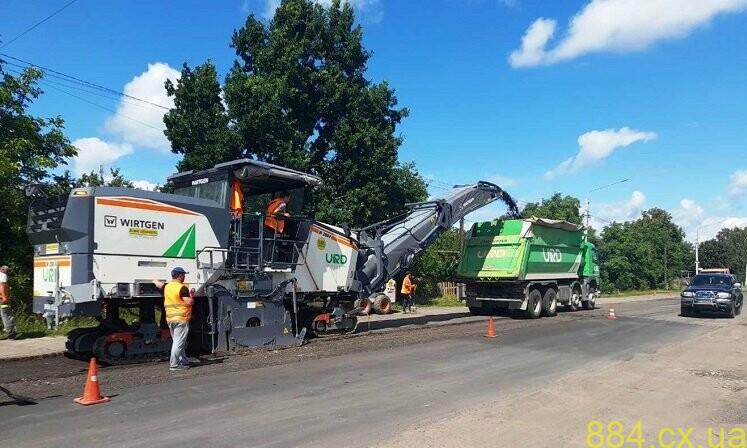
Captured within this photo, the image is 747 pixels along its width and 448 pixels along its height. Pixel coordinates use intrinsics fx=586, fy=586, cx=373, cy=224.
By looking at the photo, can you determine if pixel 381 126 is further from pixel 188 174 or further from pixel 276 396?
pixel 276 396

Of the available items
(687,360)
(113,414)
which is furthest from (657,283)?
(113,414)

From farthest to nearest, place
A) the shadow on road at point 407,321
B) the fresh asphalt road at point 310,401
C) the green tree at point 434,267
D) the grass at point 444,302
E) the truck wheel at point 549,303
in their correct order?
the green tree at point 434,267 < the grass at point 444,302 < the truck wheel at point 549,303 < the shadow on road at point 407,321 < the fresh asphalt road at point 310,401

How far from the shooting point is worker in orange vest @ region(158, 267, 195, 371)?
9.56 m

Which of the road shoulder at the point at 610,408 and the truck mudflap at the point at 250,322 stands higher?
the truck mudflap at the point at 250,322

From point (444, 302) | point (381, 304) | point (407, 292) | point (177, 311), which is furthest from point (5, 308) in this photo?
point (444, 302)

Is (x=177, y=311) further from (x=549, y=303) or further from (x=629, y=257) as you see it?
(x=629, y=257)

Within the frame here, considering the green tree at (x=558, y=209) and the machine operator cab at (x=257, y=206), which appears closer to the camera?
the machine operator cab at (x=257, y=206)

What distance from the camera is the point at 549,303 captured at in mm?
20578

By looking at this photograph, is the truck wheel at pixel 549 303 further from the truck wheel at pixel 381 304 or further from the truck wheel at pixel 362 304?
the truck wheel at pixel 362 304

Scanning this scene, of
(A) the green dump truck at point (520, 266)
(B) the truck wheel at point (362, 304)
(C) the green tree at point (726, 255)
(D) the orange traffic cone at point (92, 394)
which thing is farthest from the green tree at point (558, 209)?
(C) the green tree at point (726, 255)

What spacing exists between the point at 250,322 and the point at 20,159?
346 inches

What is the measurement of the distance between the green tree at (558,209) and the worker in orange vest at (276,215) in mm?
37789

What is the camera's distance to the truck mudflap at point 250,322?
11.2m

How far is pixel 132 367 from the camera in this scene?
32.5 ft
